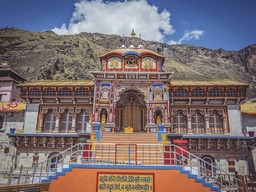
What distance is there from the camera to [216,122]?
70.7ft

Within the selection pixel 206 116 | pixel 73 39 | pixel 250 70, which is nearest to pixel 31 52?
pixel 73 39

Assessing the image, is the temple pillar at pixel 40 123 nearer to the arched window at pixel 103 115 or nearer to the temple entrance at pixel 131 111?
the arched window at pixel 103 115

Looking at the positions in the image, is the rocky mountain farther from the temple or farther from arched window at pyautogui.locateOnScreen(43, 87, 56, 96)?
arched window at pyautogui.locateOnScreen(43, 87, 56, 96)

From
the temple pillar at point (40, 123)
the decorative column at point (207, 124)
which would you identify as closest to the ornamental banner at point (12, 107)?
the temple pillar at point (40, 123)

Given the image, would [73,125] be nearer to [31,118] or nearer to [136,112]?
[31,118]

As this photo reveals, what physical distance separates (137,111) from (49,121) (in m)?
9.26

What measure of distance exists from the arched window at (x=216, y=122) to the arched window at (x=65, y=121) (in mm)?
14385

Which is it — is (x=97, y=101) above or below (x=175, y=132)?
above

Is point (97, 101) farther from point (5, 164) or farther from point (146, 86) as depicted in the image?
point (5, 164)

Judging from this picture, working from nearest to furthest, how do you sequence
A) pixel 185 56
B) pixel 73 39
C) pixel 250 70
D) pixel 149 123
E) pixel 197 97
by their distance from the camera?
pixel 149 123
pixel 197 97
pixel 73 39
pixel 250 70
pixel 185 56

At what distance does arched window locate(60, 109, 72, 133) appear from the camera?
22.3 metres

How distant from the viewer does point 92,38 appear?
96.1 m

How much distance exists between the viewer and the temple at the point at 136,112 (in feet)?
66.0

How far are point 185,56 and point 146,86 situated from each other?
7449cm
